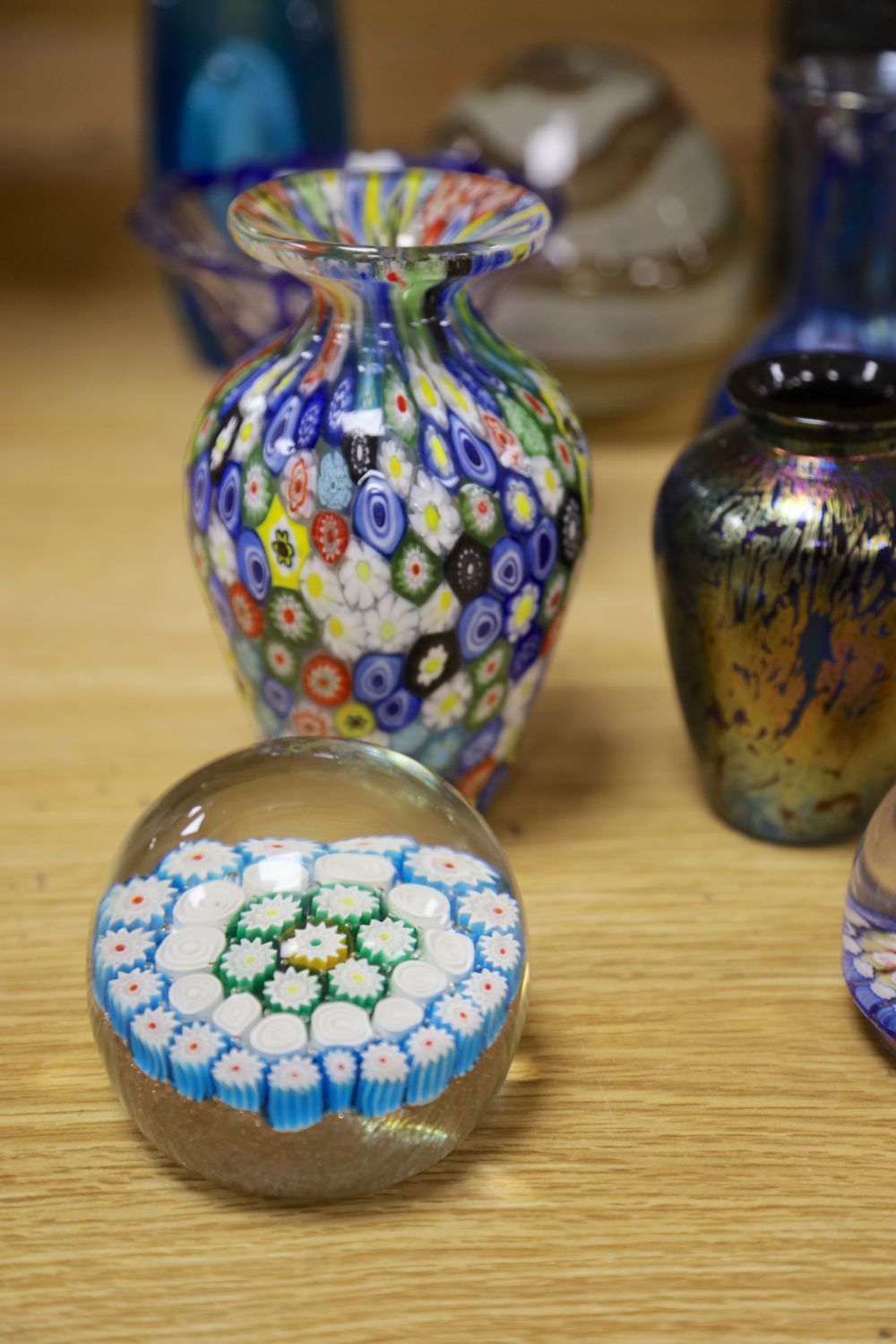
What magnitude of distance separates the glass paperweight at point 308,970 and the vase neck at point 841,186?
43 centimetres

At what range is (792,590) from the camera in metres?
0.59

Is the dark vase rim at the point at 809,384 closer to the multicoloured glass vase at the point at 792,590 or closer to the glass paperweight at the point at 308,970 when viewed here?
the multicoloured glass vase at the point at 792,590

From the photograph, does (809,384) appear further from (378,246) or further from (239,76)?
(239,76)

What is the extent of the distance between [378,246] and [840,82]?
1.27 ft

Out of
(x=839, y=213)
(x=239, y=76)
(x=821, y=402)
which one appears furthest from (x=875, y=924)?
(x=239, y=76)

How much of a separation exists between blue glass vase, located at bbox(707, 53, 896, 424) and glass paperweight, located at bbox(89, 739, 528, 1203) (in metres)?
0.35

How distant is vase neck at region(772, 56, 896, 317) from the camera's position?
805mm

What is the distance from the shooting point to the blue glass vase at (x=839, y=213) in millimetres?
807

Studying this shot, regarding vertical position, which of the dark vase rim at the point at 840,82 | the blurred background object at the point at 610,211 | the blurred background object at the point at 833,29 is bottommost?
the blurred background object at the point at 610,211

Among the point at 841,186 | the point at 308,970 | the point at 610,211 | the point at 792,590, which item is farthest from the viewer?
the point at 610,211

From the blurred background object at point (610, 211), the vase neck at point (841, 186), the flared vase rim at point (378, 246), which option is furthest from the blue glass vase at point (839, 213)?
the flared vase rim at point (378, 246)

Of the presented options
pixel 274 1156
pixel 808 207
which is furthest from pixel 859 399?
pixel 274 1156

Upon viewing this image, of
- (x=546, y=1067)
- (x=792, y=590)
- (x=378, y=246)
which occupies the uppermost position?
(x=378, y=246)

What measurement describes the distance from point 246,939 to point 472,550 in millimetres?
169
